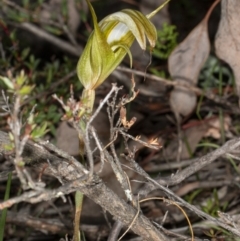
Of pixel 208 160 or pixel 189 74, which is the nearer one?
pixel 208 160

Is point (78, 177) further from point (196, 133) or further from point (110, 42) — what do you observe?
point (196, 133)

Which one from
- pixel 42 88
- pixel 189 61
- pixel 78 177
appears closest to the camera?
pixel 78 177

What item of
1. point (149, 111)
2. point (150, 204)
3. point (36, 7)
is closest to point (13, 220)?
point (150, 204)

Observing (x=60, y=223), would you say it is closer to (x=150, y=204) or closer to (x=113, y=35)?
(x=150, y=204)

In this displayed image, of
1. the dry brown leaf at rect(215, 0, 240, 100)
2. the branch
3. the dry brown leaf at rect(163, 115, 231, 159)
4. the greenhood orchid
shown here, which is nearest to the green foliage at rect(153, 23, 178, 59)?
the dry brown leaf at rect(163, 115, 231, 159)

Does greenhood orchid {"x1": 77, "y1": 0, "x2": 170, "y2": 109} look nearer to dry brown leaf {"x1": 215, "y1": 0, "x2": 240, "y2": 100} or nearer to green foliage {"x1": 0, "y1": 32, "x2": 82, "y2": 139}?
dry brown leaf {"x1": 215, "y1": 0, "x2": 240, "y2": 100}

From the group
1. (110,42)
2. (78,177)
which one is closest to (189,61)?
(110,42)
